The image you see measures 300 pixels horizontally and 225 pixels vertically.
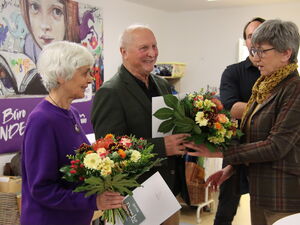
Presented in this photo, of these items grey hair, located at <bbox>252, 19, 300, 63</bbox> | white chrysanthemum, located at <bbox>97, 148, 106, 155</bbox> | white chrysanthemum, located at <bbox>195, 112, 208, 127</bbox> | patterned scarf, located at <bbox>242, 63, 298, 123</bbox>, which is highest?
grey hair, located at <bbox>252, 19, 300, 63</bbox>

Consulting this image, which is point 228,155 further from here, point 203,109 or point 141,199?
point 141,199

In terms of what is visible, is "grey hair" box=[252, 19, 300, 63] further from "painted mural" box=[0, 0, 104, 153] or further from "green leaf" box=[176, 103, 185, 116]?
"painted mural" box=[0, 0, 104, 153]

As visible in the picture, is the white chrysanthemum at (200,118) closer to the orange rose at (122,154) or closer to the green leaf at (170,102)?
the green leaf at (170,102)

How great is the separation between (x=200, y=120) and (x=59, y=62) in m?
0.71

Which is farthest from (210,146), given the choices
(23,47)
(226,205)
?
(23,47)

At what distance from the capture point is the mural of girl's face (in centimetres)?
356

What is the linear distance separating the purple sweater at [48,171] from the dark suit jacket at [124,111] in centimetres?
27

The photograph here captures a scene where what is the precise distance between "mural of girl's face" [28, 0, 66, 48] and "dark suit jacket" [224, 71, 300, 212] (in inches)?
103

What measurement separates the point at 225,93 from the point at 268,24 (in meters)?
0.83

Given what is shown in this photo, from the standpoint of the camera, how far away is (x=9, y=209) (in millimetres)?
2844

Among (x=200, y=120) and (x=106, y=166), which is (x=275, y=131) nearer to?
(x=200, y=120)

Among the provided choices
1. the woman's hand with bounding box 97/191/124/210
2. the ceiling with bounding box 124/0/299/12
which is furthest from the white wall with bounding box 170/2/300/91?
the woman's hand with bounding box 97/191/124/210

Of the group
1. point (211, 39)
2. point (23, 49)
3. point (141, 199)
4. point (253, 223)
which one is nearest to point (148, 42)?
point (141, 199)

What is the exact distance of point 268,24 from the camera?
1.74 m
